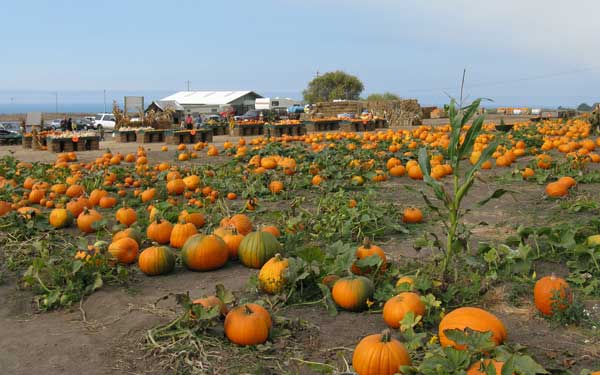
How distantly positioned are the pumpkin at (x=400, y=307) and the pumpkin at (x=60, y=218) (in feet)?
16.2

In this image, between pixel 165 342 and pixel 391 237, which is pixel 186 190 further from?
pixel 165 342

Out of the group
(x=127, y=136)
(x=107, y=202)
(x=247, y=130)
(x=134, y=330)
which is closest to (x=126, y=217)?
(x=107, y=202)

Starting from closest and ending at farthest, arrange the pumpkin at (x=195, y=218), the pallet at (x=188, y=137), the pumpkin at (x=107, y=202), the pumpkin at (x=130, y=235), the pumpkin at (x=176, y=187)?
the pumpkin at (x=130, y=235) → the pumpkin at (x=195, y=218) → the pumpkin at (x=107, y=202) → the pumpkin at (x=176, y=187) → the pallet at (x=188, y=137)

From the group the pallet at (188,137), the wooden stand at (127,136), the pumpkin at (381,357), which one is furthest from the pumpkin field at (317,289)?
the wooden stand at (127,136)

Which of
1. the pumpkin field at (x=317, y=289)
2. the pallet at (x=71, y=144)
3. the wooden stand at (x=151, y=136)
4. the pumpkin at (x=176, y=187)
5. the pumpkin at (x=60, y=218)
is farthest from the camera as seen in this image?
the wooden stand at (x=151, y=136)

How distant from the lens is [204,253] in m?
5.29

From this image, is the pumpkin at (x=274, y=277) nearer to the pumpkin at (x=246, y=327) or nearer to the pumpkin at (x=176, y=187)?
the pumpkin at (x=246, y=327)

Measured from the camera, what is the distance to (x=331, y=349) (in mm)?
3662

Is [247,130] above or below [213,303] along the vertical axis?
above

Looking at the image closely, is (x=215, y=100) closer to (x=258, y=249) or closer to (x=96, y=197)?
(x=96, y=197)

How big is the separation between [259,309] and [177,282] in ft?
5.04

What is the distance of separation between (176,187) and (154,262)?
13.7 ft

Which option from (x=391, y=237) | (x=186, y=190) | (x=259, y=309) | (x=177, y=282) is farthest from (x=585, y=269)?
(x=186, y=190)

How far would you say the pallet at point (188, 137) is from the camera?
69.4 ft
